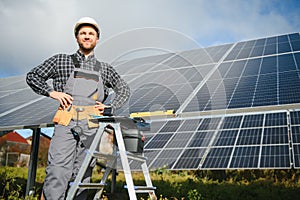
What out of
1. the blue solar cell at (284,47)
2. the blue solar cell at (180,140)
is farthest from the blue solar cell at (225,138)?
the blue solar cell at (284,47)

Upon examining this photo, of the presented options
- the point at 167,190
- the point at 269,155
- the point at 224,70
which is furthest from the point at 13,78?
the point at 269,155

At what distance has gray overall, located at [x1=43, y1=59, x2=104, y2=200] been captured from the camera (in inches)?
125

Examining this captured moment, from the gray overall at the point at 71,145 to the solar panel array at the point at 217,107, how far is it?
171 cm

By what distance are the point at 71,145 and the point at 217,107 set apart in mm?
2659

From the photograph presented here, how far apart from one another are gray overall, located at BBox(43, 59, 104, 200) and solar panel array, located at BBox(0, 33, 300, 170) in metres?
1.71

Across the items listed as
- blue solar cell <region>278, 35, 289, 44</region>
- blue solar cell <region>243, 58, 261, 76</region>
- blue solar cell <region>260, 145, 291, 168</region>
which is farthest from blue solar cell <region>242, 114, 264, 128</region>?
blue solar cell <region>278, 35, 289, 44</region>

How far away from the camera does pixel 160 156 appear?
7.29 metres

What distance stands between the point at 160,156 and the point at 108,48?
3.64 metres

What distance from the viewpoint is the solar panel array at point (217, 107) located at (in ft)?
18.6

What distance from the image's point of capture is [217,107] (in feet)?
17.4

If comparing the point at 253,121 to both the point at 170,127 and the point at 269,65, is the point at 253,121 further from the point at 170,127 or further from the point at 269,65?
the point at 170,127

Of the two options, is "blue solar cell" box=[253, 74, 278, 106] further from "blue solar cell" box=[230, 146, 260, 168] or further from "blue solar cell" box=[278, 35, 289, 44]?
"blue solar cell" box=[278, 35, 289, 44]

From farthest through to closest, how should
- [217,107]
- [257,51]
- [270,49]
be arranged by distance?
[257,51] < [270,49] < [217,107]

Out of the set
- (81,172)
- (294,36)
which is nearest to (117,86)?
(81,172)
